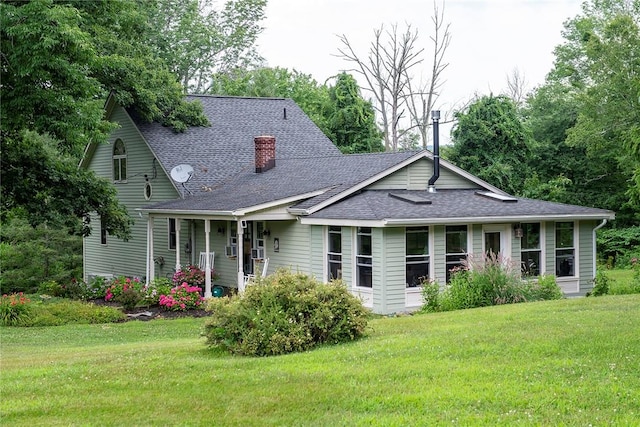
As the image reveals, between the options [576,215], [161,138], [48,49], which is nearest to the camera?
[48,49]

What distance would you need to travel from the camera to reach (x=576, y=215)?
68.5 feet

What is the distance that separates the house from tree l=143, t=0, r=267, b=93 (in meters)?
12.9

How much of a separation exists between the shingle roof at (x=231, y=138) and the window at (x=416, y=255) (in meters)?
9.12

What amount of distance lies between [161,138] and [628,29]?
801 inches

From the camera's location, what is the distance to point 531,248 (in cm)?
2105

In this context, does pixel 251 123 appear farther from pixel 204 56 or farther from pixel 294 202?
pixel 204 56

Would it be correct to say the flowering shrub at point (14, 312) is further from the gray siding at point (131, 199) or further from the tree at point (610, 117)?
the tree at point (610, 117)

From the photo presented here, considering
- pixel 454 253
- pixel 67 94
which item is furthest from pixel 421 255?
pixel 67 94

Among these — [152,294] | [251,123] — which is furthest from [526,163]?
[152,294]

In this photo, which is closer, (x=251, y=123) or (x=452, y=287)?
(x=452, y=287)

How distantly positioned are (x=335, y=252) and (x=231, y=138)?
10031mm

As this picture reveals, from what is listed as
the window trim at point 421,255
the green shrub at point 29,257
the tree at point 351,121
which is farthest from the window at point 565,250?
the tree at point 351,121

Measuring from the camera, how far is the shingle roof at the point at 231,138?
1066 inches

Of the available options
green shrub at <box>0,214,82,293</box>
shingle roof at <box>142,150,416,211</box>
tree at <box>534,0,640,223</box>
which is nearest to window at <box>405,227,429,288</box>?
shingle roof at <box>142,150,416,211</box>
